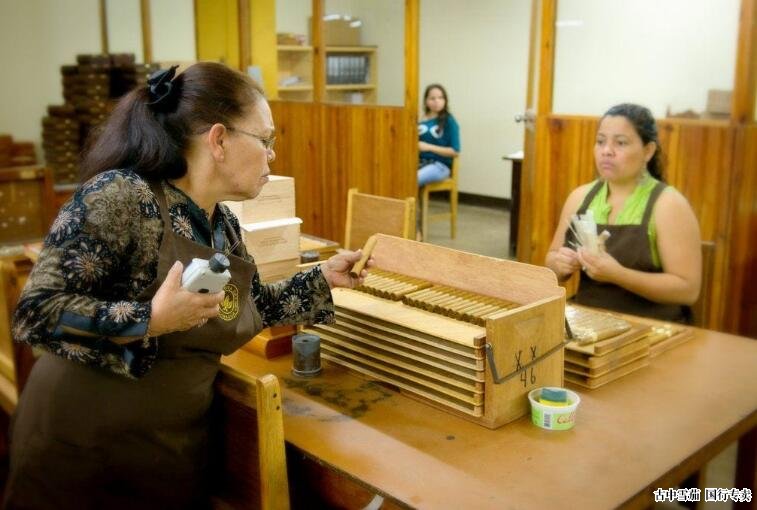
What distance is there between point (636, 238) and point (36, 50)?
5136 millimetres

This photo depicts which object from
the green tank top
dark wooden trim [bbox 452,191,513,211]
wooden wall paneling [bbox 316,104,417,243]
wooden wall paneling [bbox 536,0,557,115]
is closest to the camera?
the green tank top

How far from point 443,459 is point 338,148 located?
4.20 m

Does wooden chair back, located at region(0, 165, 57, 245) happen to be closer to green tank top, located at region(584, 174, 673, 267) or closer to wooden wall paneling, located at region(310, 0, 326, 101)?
wooden wall paneling, located at region(310, 0, 326, 101)

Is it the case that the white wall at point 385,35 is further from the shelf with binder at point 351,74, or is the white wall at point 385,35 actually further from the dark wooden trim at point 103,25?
the dark wooden trim at point 103,25

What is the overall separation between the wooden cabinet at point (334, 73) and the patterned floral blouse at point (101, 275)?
4.06 meters

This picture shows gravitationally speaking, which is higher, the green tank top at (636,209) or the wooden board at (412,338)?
the green tank top at (636,209)

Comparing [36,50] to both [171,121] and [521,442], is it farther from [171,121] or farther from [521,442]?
[521,442]

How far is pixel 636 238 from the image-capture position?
252 cm

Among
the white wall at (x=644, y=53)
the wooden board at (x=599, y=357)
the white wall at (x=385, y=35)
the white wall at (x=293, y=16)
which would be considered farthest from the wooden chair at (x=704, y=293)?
the white wall at (x=293, y=16)

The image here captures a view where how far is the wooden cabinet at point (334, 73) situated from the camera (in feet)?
18.3

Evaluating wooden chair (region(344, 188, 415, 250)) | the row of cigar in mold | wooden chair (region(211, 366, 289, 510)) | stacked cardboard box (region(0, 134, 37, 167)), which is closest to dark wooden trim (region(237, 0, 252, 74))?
stacked cardboard box (region(0, 134, 37, 167))

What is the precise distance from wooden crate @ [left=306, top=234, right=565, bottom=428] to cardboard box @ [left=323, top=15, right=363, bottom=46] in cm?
391

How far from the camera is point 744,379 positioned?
1.79 meters

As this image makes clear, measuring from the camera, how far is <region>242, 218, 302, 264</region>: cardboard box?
223 centimetres
